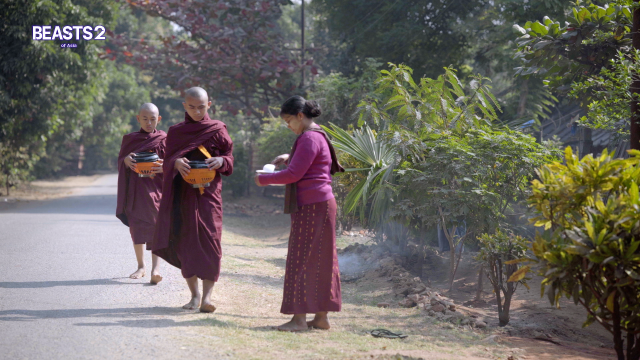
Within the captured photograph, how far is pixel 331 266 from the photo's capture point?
4.66m

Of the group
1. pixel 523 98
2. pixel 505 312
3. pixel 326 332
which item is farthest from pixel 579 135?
pixel 326 332

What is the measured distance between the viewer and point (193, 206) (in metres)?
5.00

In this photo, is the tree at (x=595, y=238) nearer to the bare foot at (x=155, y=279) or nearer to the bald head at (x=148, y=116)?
the bare foot at (x=155, y=279)

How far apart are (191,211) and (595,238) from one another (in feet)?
10.3

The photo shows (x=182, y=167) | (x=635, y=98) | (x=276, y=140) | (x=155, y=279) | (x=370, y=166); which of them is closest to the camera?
(x=182, y=167)

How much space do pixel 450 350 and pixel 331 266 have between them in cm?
114

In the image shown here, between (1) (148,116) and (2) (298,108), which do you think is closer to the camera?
(2) (298,108)

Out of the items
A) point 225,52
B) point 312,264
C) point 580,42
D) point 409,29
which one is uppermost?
point 409,29

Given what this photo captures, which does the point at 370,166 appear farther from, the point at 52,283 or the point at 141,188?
the point at 52,283

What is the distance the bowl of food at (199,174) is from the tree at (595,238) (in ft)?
8.38

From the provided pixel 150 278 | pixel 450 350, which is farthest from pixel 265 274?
pixel 450 350

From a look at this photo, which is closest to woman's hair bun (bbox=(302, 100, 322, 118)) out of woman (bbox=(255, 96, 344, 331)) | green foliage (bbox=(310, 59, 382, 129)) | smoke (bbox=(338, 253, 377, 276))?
woman (bbox=(255, 96, 344, 331))

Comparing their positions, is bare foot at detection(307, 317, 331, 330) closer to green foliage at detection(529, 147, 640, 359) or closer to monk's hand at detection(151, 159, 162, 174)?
green foliage at detection(529, 147, 640, 359)

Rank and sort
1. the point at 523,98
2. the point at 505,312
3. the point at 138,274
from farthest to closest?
the point at 523,98
the point at 138,274
the point at 505,312
